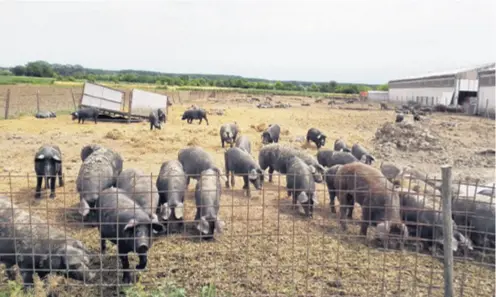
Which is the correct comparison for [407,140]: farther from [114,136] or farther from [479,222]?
[114,136]

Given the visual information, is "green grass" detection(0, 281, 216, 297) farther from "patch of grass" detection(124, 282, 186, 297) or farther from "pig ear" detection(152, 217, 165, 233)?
"pig ear" detection(152, 217, 165, 233)

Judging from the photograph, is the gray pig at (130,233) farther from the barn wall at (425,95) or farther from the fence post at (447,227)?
the barn wall at (425,95)

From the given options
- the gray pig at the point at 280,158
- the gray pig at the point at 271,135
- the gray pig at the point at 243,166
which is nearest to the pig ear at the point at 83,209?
the gray pig at the point at 243,166

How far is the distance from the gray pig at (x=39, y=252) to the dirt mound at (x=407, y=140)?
44.6 feet

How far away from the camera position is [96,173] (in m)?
9.35

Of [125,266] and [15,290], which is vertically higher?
[15,290]

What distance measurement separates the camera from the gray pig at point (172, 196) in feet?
25.7

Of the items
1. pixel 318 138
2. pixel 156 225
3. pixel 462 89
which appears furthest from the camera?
pixel 462 89

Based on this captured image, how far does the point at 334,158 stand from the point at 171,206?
6218mm

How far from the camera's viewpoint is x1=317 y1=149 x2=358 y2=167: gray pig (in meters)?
12.7

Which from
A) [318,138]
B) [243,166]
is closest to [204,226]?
[243,166]

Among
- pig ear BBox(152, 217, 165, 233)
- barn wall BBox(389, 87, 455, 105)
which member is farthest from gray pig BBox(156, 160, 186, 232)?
barn wall BBox(389, 87, 455, 105)

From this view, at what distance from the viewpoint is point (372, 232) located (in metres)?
8.00

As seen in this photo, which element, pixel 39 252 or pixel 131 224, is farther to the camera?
pixel 131 224
